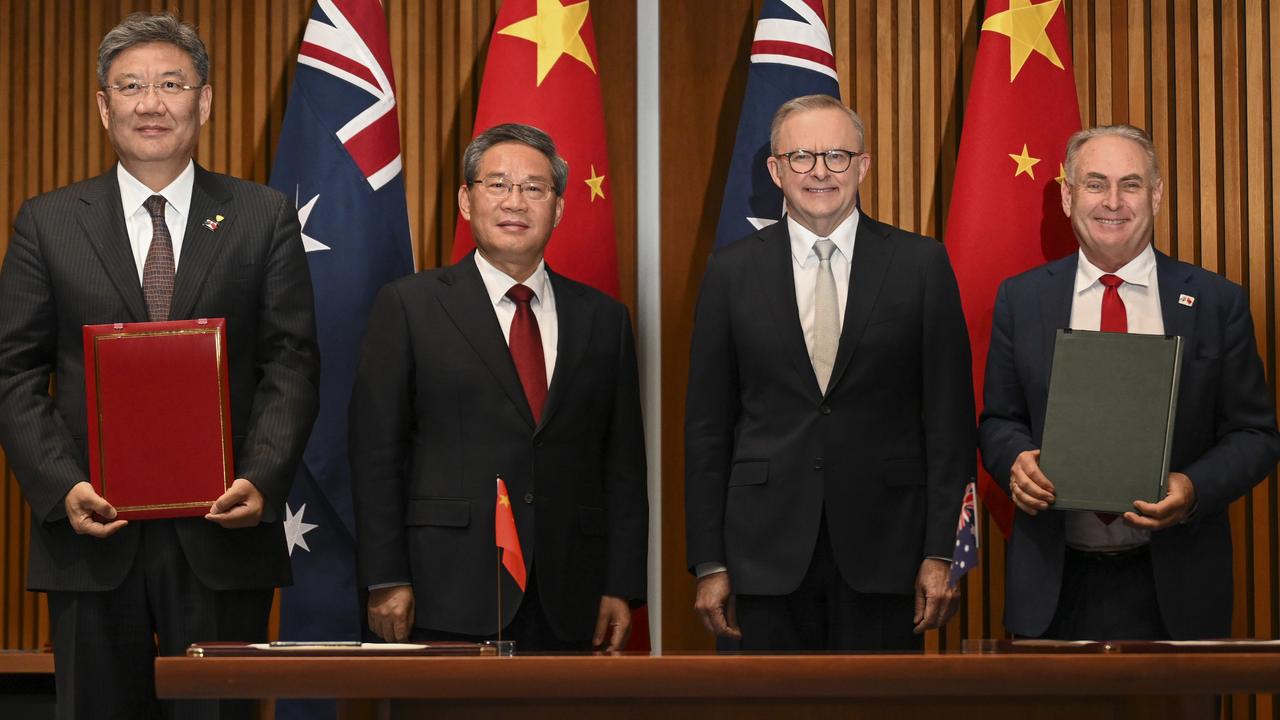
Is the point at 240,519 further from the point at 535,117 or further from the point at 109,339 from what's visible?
the point at 535,117

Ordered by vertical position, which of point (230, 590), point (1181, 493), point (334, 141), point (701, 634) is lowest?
point (701, 634)

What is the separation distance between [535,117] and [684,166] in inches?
27.1

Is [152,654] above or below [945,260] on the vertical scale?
below

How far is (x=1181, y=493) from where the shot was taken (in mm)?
2912

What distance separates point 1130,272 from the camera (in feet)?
10.6

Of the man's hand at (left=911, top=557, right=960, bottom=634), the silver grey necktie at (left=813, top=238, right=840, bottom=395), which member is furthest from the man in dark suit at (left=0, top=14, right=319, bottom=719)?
the man's hand at (left=911, top=557, right=960, bottom=634)

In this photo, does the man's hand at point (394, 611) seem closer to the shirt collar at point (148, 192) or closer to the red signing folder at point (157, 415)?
the red signing folder at point (157, 415)

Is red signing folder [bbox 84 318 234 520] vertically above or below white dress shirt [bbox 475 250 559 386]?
below

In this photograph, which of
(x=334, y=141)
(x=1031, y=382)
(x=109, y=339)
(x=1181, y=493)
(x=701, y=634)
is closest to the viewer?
(x=109, y=339)

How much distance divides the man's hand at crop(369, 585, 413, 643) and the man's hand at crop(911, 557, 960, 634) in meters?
1.09

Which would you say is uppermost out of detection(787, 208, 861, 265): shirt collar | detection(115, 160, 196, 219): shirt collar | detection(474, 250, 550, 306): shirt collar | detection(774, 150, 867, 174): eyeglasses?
detection(774, 150, 867, 174): eyeglasses

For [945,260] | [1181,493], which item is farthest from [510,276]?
[1181,493]

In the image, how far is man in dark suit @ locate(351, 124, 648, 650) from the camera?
3.01 meters

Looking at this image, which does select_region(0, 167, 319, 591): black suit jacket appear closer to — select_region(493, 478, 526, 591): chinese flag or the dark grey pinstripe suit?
the dark grey pinstripe suit
